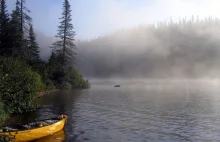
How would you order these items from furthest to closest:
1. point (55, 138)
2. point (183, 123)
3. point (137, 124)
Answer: point (183, 123) < point (137, 124) < point (55, 138)

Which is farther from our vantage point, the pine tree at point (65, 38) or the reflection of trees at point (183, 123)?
the pine tree at point (65, 38)

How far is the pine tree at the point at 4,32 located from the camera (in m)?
73.2

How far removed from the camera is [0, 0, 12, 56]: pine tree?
7319 cm

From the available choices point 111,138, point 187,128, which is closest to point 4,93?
point 111,138

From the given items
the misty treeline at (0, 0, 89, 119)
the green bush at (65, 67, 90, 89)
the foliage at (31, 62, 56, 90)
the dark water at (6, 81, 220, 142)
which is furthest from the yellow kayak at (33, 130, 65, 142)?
the green bush at (65, 67, 90, 89)

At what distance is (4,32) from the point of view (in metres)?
76.0

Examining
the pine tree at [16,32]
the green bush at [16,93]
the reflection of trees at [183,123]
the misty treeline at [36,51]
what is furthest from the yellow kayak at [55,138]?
the pine tree at [16,32]

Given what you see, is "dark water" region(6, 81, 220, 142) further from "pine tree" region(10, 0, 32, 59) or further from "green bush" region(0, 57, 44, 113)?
"pine tree" region(10, 0, 32, 59)

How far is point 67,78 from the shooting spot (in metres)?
83.0

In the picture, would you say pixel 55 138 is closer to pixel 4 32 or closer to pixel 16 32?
pixel 16 32

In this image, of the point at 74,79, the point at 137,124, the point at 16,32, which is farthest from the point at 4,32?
the point at 137,124

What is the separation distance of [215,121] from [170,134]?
8880 millimetres

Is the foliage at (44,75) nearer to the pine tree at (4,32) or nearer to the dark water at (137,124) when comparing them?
the pine tree at (4,32)

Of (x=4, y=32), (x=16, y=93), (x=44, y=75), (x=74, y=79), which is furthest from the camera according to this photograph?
(x=74, y=79)
